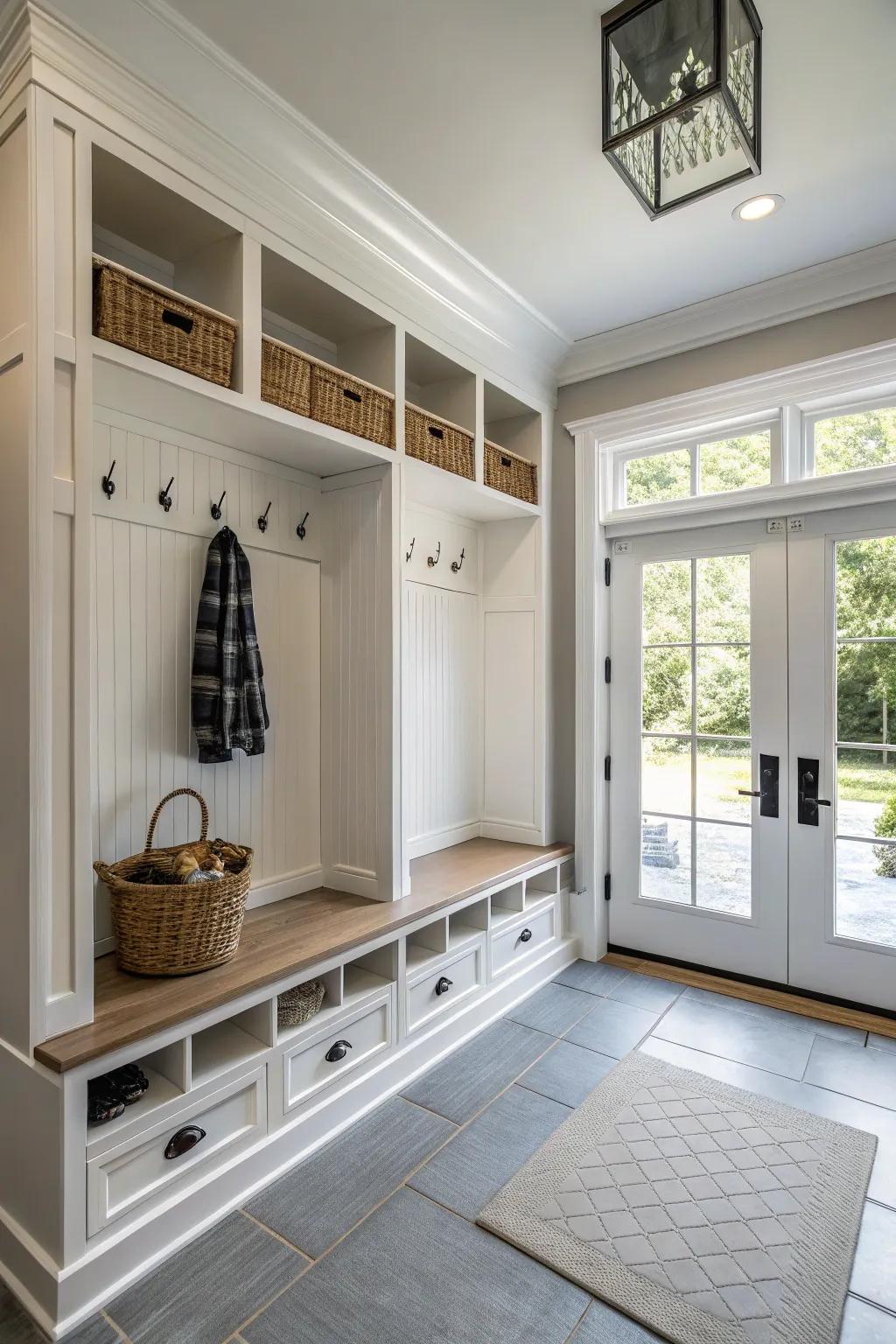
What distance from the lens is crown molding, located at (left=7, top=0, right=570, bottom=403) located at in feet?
5.49

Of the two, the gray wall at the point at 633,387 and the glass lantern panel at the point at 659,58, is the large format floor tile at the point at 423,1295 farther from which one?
the glass lantern panel at the point at 659,58

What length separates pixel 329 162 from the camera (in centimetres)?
221

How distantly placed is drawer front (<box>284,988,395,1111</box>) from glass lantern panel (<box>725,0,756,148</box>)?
2.53 metres

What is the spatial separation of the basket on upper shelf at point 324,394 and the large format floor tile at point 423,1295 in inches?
88.9

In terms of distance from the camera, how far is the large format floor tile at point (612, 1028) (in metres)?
2.73

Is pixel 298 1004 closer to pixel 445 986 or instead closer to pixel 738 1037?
pixel 445 986

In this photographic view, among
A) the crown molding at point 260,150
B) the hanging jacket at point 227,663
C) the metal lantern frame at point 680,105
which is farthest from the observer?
the hanging jacket at point 227,663

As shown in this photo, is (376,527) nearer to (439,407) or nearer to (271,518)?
(271,518)

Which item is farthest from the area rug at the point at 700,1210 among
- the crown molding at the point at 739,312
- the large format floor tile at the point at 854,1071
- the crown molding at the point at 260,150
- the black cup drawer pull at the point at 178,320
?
the crown molding at the point at 739,312

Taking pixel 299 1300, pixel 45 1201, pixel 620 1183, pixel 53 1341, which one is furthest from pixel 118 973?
pixel 620 1183

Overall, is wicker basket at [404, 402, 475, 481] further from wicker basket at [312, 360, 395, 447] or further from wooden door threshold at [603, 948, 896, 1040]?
wooden door threshold at [603, 948, 896, 1040]

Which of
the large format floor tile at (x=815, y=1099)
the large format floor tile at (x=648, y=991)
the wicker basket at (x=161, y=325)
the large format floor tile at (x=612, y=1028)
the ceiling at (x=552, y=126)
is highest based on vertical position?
the ceiling at (x=552, y=126)

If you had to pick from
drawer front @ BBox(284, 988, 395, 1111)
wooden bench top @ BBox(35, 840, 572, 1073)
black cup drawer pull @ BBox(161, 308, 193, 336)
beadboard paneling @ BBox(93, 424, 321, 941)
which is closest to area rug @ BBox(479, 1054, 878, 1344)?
drawer front @ BBox(284, 988, 395, 1111)

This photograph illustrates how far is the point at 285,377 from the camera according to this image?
2244 millimetres
